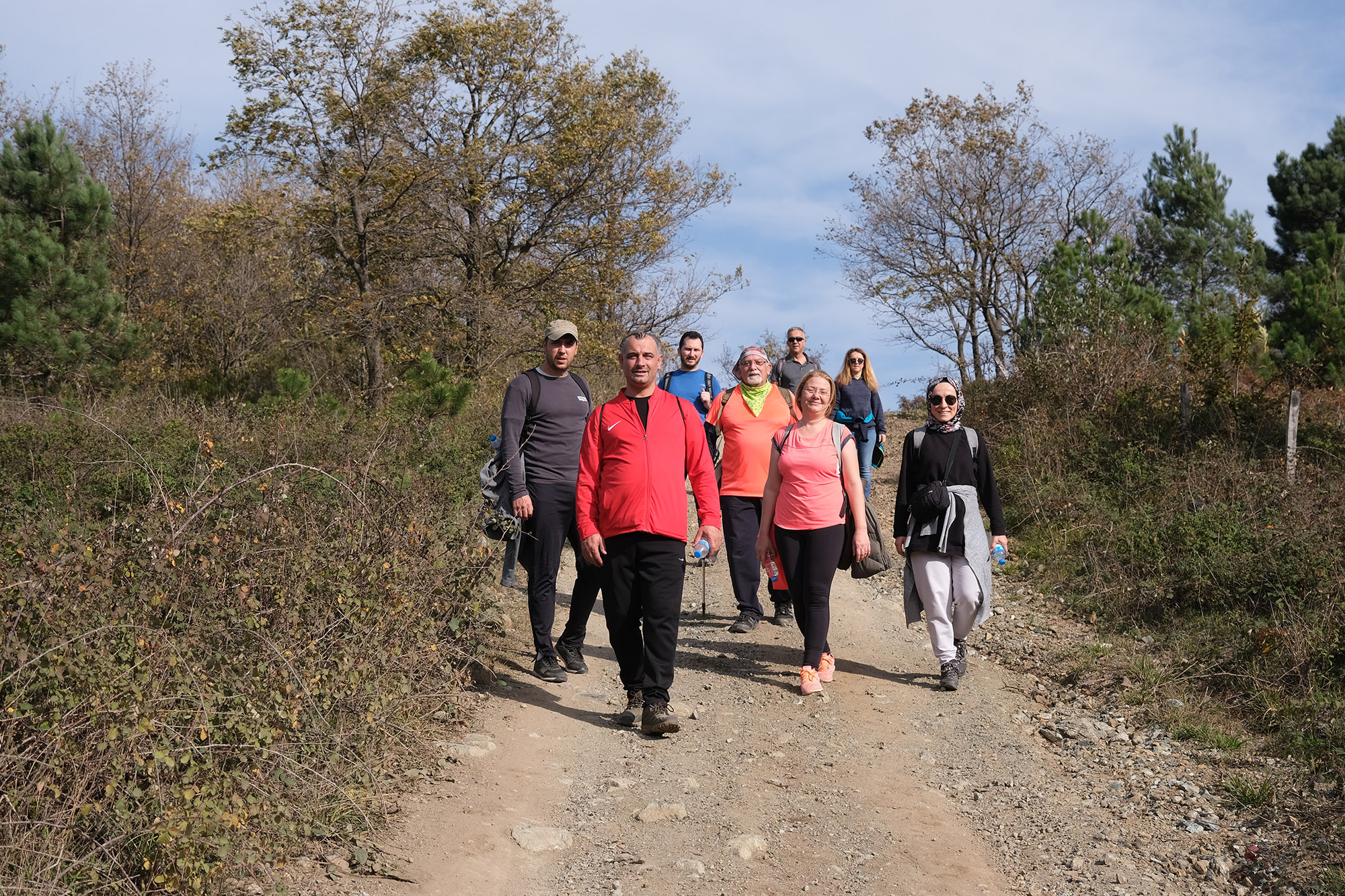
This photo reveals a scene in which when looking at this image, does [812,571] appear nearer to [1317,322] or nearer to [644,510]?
[644,510]

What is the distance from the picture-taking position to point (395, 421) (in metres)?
12.9

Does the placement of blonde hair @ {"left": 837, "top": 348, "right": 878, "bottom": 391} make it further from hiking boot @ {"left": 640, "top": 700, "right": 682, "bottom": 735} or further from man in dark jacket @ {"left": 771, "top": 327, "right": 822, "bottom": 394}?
hiking boot @ {"left": 640, "top": 700, "right": 682, "bottom": 735}

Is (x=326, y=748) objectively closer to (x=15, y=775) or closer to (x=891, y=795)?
(x=15, y=775)

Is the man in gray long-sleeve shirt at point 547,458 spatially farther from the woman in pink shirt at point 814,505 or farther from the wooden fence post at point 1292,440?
the wooden fence post at point 1292,440

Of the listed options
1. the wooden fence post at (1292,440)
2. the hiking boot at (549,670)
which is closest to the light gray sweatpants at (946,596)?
the hiking boot at (549,670)

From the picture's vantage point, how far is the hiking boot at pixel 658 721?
5.73 metres

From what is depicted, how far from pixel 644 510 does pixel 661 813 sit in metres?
1.51

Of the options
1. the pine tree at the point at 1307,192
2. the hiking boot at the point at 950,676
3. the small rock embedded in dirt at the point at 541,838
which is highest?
the pine tree at the point at 1307,192

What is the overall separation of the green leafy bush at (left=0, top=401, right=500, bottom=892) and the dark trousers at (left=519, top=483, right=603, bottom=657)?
33cm

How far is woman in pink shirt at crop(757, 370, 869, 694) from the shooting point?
659 centimetres

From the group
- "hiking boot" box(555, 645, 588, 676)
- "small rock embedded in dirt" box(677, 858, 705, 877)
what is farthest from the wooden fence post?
"small rock embedded in dirt" box(677, 858, 705, 877)

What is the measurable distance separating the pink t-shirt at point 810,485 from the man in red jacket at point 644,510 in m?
0.94

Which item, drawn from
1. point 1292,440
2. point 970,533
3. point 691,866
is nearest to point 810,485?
point 970,533

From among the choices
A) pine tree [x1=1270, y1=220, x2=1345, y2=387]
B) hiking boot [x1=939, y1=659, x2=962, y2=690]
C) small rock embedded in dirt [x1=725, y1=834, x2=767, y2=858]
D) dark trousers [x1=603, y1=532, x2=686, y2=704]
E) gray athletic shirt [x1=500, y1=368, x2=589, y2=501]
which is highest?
pine tree [x1=1270, y1=220, x2=1345, y2=387]
